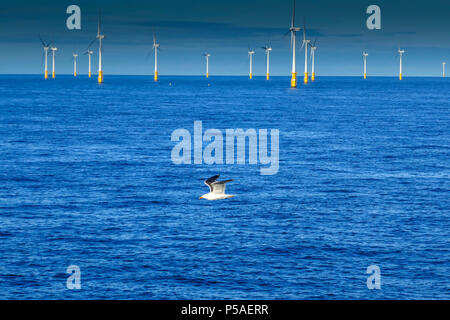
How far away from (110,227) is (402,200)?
3134cm

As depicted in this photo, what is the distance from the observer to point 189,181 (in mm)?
82438

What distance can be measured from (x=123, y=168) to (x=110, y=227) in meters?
32.2

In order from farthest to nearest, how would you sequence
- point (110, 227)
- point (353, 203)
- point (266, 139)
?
point (266, 139), point (353, 203), point (110, 227)
